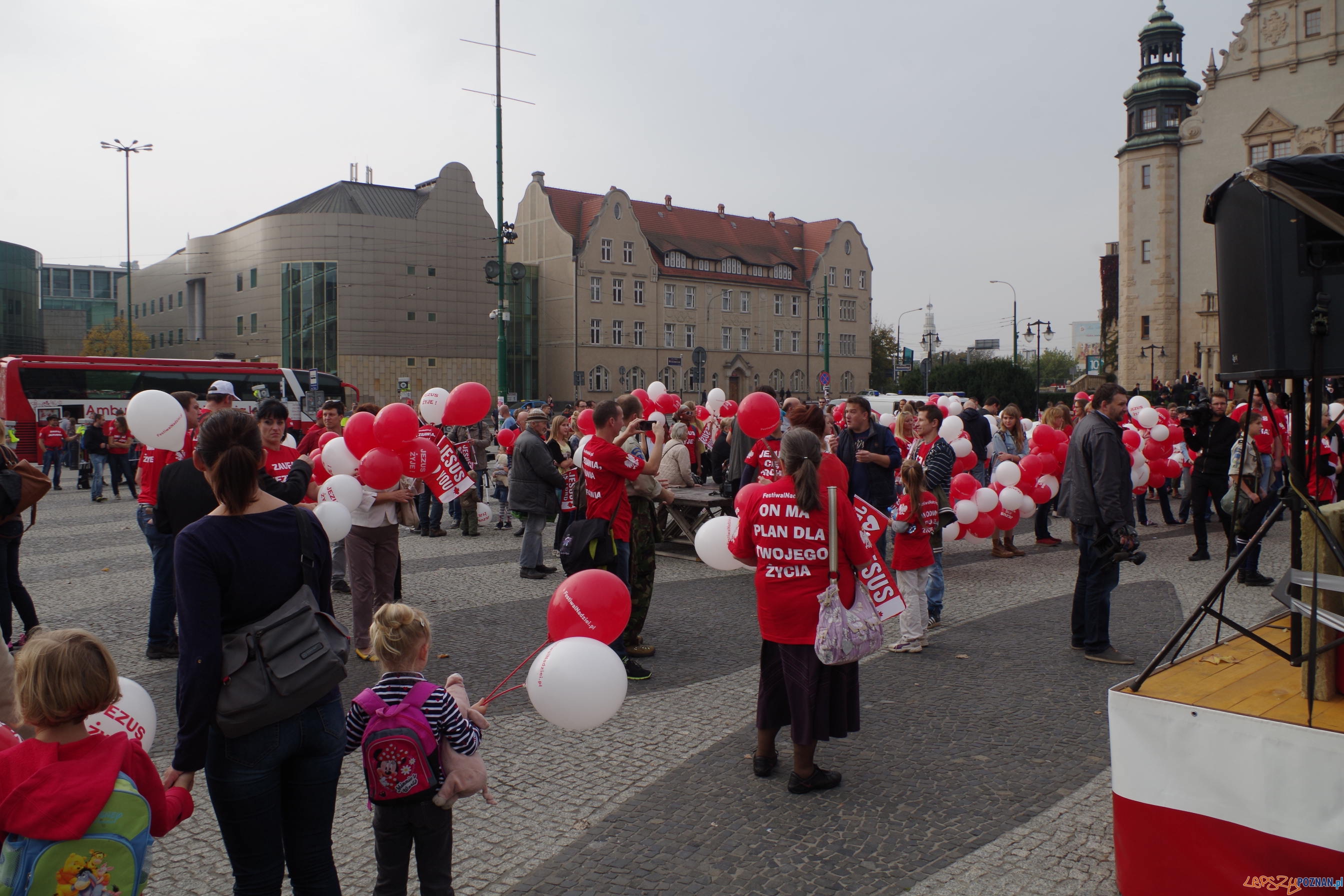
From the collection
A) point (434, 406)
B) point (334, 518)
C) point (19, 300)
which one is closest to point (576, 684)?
point (334, 518)

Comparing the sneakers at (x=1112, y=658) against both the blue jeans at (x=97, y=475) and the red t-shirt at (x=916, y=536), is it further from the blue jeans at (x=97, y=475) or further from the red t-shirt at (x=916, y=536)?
the blue jeans at (x=97, y=475)

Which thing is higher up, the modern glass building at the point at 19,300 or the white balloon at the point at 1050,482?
the modern glass building at the point at 19,300

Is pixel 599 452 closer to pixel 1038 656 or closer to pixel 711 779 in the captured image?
pixel 711 779

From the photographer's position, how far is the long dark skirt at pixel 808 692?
439 cm

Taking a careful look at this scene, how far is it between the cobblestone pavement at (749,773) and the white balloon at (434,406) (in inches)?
68.9

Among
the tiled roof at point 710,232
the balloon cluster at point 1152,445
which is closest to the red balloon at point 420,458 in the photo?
the balloon cluster at point 1152,445

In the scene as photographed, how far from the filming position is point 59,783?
227 centimetres

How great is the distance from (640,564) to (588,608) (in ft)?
10.3

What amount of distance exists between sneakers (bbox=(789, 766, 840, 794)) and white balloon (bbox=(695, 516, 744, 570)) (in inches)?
52.0

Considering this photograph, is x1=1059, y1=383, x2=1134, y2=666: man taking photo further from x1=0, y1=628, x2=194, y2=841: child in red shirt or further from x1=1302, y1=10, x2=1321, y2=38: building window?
x1=1302, y1=10, x2=1321, y2=38: building window

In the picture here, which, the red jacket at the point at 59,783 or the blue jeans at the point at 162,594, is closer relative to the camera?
the red jacket at the point at 59,783

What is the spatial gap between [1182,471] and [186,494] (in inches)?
543

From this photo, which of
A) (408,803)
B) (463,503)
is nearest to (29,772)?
(408,803)

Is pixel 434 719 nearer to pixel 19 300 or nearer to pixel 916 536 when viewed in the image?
pixel 916 536
